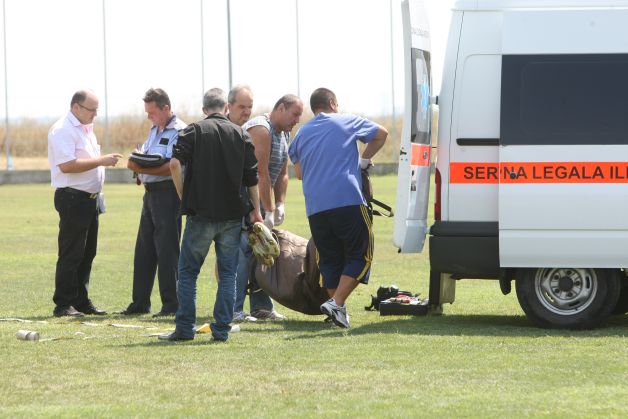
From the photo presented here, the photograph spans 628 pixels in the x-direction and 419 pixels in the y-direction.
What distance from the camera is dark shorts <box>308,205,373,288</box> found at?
1063 cm

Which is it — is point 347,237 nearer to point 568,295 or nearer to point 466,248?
point 466,248

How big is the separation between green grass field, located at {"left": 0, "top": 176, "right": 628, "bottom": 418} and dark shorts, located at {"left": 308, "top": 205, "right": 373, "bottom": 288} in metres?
0.47

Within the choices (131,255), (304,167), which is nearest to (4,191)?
(131,255)

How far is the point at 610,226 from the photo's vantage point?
397 inches

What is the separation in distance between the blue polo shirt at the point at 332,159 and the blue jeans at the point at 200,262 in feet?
3.07

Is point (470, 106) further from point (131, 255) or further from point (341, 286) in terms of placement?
point (131, 255)

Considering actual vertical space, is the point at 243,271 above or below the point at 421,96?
below

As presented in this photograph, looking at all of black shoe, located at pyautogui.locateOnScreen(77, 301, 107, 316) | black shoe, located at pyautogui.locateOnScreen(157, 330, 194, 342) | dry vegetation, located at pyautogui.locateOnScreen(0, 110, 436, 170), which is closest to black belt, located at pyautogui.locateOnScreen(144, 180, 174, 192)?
black shoe, located at pyautogui.locateOnScreen(77, 301, 107, 316)

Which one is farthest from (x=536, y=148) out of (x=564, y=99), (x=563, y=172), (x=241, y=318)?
(x=241, y=318)

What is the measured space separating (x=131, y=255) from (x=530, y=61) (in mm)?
9930

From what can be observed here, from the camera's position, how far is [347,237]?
34.9 ft

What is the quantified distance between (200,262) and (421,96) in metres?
2.08

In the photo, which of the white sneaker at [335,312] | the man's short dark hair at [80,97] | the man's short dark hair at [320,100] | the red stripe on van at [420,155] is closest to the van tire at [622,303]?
the red stripe on van at [420,155]

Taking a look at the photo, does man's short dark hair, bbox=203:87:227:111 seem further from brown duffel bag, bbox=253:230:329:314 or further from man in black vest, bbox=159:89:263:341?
brown duffel bag, bbox=253:230:329:314
